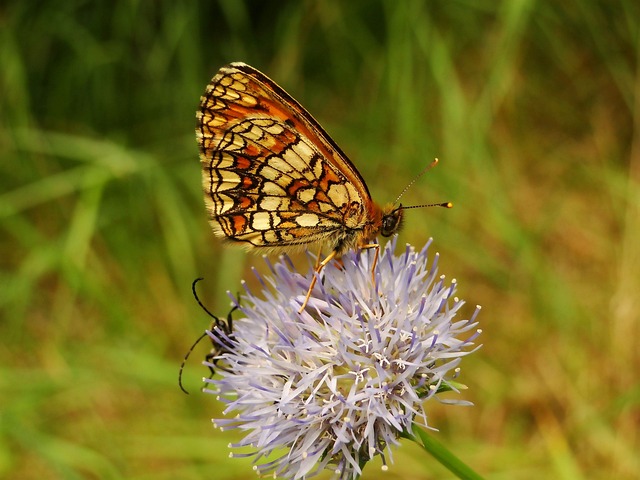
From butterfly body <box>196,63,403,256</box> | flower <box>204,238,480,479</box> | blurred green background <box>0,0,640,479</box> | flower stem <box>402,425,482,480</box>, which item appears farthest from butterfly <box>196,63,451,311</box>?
blurred green background <box>0,0,640,479</box>

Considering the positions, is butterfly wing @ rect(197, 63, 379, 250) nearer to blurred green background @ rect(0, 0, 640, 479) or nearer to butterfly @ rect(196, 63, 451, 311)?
butterfly @ rect(196, 63, 451, 311)

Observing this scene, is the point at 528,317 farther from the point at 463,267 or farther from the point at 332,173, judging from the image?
the point at 332,173

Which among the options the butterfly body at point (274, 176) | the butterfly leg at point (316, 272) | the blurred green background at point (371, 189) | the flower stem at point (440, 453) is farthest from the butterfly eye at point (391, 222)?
the blurred green background at point (371, 189)

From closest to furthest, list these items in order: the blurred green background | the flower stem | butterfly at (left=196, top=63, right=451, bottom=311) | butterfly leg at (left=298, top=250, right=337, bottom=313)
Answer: the flower stem < butterfly leg at (left=298, top=250, right=337, bottom=313) < butterfly at (left=196, top=63, right=451, bottom=311) < the blurred green background

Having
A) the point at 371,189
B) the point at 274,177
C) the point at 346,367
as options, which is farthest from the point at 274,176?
the point at 371,189

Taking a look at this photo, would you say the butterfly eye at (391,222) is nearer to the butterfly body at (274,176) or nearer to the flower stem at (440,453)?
the butterfly body at (274,176)

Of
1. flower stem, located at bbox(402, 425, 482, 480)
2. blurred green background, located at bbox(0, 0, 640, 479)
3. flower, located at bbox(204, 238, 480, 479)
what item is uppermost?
blurred green background, located at bbox(0, 0, 640, 479)

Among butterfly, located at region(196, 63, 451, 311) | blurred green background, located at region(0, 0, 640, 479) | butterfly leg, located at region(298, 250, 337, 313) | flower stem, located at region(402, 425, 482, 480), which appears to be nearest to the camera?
flower stem, located at region(402, 425, 482, 480)
